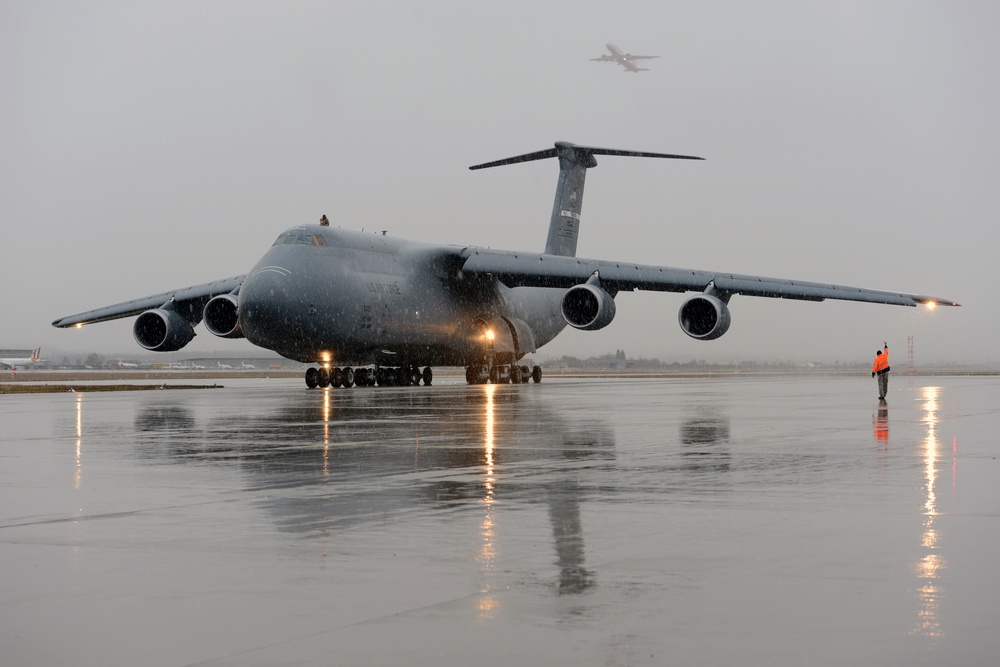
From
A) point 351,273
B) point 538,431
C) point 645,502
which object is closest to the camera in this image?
point 645,502

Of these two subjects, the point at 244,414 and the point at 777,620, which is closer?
the point at 777,620

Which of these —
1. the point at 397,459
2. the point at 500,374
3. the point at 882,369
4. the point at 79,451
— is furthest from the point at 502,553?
the point at 500,374

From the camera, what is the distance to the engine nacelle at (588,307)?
31.6 m

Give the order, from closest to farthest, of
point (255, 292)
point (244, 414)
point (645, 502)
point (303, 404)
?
point (645, 502) → point (244, 414) → point (303, 404) → point (255, 292)

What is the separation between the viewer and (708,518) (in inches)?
272

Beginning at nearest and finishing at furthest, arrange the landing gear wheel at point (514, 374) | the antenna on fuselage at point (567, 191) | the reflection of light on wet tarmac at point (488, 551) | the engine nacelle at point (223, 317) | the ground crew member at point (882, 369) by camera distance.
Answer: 1. the reflection of light on wet tarmac at point (488, 551)
2. the ground crew member at point (882, 369)
3. the engine nacelle at point (223, 317)
4. the landing gear wheel at point (514, 374)
5. the antenna on fuselage at point (567, 191)

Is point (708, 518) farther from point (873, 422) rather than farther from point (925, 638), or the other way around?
point (873, 422)

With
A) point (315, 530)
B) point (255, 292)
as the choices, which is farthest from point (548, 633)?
point (255, 292)

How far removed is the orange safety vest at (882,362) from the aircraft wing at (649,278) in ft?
25.9

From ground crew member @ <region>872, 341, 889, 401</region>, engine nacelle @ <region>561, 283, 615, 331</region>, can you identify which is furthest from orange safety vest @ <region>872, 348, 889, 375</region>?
engine nacelle @ <region>561, 283, 615, 331</region>

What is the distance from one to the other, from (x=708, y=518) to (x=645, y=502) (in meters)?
0.80

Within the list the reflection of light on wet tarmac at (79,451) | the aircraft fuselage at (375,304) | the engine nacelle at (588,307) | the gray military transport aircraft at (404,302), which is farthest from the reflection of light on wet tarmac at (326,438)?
the engine nacelle at (588,307)

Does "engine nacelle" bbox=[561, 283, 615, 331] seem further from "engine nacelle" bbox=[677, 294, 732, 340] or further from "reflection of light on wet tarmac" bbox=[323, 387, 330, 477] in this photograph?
"reflection of light on wet tarmac" bbox=[323, 387, 330, 477]

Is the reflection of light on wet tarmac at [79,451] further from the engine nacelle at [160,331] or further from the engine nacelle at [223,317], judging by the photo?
the engine nacelle at [160,331]
